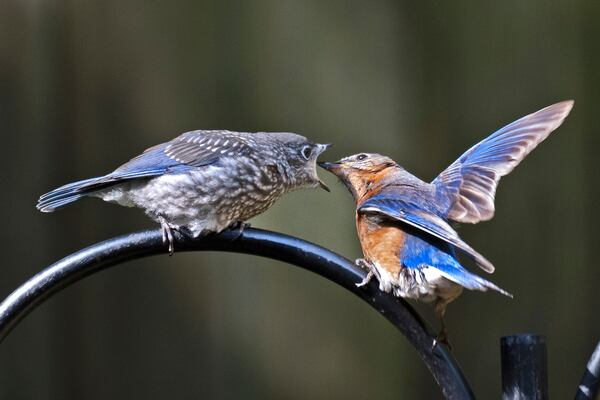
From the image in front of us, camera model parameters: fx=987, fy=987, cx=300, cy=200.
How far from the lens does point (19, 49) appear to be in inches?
156

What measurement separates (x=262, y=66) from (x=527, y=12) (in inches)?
48.5

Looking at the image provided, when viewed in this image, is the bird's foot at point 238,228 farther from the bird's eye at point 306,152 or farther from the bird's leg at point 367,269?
the bird's eye at point 306,152

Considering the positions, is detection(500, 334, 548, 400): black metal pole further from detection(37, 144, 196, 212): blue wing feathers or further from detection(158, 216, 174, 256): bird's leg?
detection(37, 144, 196, 212): blue wing feathers

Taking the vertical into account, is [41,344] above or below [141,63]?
below

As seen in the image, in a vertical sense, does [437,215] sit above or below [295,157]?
below

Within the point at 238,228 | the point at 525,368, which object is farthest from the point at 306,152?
the point at 525,368

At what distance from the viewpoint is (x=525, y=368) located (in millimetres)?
1936

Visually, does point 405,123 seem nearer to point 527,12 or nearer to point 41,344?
point 527,12

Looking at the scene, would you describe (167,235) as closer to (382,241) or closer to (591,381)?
(382,241)

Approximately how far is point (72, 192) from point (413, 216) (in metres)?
0.97

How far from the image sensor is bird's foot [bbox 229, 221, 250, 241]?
2318 millimetres

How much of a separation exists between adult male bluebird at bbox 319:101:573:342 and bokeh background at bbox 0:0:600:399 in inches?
53.4

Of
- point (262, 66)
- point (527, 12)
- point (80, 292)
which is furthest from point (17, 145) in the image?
point (527, 12)

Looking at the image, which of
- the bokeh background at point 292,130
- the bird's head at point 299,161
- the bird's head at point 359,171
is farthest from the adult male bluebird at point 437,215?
the bokeh background at point 292,130
